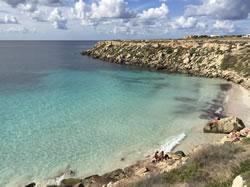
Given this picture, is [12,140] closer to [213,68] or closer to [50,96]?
[50,96]

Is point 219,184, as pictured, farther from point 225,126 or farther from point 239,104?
point 239,104

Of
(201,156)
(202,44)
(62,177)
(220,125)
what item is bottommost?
(62,177)

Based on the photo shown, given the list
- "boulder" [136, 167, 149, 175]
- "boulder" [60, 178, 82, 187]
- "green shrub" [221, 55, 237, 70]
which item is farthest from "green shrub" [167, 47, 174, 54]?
"boulder" [60, 178, 82, 187]

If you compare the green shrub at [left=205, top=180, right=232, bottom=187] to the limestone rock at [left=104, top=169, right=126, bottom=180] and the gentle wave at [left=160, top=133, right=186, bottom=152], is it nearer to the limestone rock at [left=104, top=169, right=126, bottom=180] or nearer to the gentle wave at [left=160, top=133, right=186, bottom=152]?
the limestone rock at [left=104, top=169, right=126, bottom=180]

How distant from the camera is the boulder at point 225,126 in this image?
19.0 metres

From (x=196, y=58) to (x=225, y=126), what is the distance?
141 ft

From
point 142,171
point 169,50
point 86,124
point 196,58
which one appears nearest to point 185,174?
point 142,171

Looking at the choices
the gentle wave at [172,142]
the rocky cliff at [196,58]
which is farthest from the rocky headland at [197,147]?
the gentle wave at [172,142]

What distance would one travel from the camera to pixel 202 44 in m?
63.8

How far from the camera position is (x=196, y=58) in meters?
58.2

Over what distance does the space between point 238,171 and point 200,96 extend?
24548 mm

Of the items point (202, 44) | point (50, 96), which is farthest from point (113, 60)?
point (50, 96)

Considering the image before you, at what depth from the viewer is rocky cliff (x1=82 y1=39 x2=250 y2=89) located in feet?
150

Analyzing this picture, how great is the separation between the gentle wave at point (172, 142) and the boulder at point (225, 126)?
2808mm
